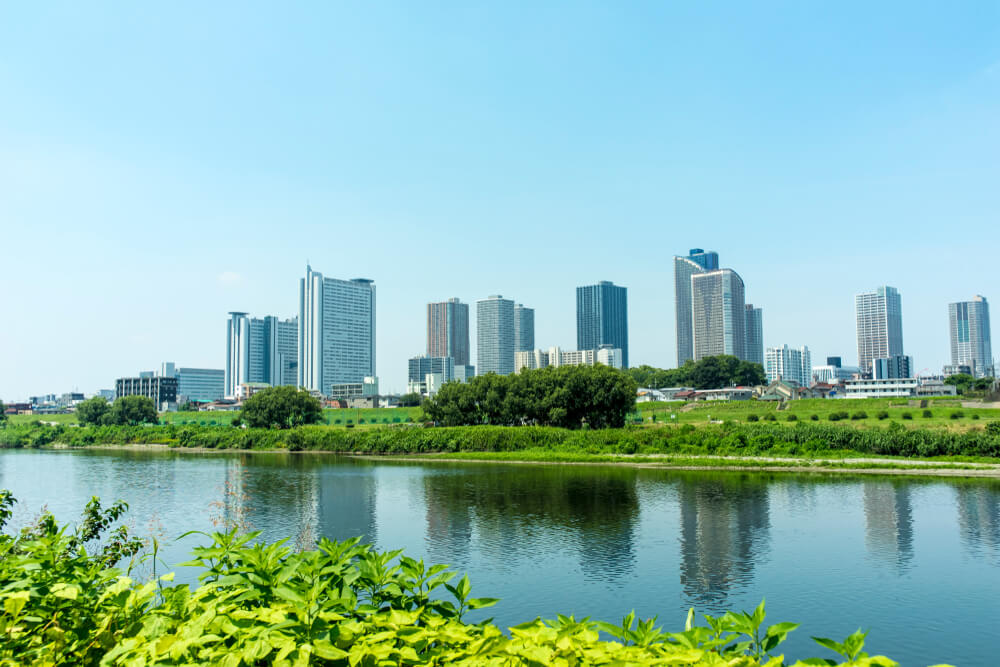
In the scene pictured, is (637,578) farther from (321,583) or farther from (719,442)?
(719,442)

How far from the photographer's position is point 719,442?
58.2m

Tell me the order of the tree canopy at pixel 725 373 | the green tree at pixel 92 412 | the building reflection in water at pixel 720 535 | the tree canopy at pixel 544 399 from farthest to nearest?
the tree canopy at pixel 725 373, the green tree at pixel 92 412, the tree canopy at pixel 544 399, the building reflection in water at pixel 720 535

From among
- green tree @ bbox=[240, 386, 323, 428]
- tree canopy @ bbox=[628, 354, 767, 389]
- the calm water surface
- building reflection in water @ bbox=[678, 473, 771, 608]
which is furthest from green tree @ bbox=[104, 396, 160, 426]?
tree canopy @ bbox=[628, 354, 767, 389]

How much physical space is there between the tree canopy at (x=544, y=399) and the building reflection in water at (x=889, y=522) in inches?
1324

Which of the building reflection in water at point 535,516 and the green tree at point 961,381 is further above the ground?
the green tree at point 961,381

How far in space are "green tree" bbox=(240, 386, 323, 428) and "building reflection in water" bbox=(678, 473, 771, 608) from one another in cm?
6685

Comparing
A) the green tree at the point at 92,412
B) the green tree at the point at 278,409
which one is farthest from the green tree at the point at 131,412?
the green tree at the point at 278,409

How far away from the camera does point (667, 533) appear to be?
2817 centimetres

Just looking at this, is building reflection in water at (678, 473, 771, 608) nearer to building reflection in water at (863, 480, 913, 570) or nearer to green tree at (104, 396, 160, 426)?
building reflection in water at (863, 480, 913, 570)

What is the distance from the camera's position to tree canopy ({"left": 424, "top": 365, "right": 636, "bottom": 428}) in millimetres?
74062

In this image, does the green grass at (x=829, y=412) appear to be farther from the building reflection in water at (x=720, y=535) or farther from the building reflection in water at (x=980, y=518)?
the building reflection in water at (x=720, y=535)

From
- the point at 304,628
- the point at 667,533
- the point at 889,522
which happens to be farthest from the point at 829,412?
the point at 304,628

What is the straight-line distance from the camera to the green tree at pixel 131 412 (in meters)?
114

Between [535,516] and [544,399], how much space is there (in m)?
42.4
